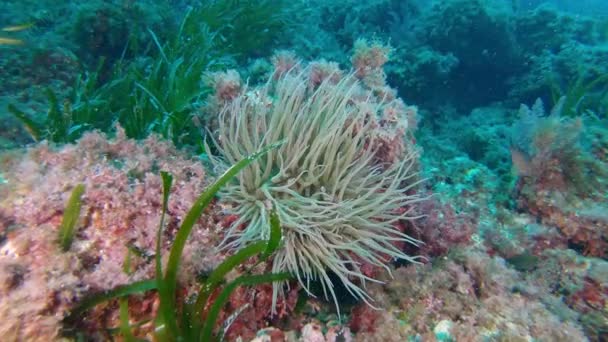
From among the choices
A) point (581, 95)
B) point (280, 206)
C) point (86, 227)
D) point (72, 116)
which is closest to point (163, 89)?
point (72, 116)

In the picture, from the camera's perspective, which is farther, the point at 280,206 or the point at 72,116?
the point at 72,116

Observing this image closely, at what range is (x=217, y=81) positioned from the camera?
11.8 ft

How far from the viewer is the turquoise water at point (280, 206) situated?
2297mm

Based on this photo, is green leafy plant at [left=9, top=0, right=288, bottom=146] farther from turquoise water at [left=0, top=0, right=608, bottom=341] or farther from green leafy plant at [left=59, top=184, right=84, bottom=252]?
green leafy plant at [left=59, top=184, right=84, bottom=252]

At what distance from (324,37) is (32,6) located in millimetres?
7322

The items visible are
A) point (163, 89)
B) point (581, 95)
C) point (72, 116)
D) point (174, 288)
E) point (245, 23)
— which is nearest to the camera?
point (174, 288)

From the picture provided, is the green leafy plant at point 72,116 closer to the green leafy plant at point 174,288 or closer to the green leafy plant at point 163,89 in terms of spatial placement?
the green leafy plant at point 163,89

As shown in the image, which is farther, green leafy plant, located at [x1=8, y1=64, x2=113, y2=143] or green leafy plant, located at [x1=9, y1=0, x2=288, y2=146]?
green leafy plant, located at [x1=9, y1=0, x2=288, y2=146]

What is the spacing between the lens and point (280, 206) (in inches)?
107

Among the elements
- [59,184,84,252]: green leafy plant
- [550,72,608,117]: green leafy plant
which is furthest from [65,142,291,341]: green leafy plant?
[550,72,608,117]: green leafy plant

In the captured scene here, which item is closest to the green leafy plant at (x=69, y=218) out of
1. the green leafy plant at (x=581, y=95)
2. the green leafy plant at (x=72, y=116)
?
the green leafy plant at (x=72, y=116)

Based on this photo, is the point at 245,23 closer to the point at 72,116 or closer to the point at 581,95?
the point at 72,116

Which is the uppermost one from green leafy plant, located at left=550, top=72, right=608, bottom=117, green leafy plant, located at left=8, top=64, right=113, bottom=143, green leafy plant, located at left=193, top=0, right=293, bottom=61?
green leafy plant, located at left=550, top=72, right=608, bottom=117

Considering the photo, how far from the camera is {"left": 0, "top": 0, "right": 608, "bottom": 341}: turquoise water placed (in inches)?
90.4
